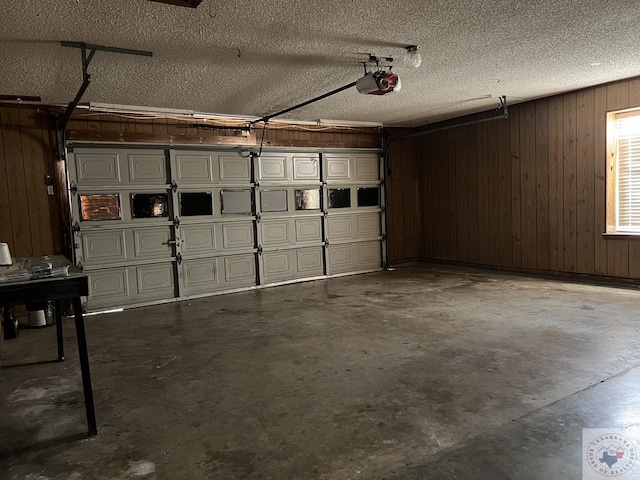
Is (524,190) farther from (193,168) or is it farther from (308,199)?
(193,168)

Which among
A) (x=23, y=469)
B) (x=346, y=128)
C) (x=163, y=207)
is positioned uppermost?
(x=346, y=128)

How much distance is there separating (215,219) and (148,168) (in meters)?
1.15

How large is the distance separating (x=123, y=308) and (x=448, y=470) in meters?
4.92

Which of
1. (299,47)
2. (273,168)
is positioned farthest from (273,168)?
(299,47)

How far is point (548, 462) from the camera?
205 centimetres

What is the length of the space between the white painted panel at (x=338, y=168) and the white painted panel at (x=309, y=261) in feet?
4.15

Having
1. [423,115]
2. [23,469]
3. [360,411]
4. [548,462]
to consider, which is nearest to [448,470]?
[548,462]

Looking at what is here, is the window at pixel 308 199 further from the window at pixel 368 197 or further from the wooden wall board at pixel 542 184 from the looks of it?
the wooden wall board at pixel 542 184

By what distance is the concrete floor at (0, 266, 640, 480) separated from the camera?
2184 mm

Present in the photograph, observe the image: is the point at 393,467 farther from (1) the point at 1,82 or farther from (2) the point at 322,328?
(1) the point at 1,82

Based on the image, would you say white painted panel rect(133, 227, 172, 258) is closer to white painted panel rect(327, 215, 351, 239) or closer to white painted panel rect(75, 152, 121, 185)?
white painted panel rect(75, 152, 121, 185)

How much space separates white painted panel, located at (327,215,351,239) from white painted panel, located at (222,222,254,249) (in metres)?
1.44

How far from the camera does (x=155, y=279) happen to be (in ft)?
19.9

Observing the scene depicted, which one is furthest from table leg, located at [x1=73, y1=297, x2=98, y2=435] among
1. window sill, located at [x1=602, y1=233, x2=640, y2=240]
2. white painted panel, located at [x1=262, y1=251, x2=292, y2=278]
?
window sill, located at [x1=602, y1=233, x2=640, y2=240]
